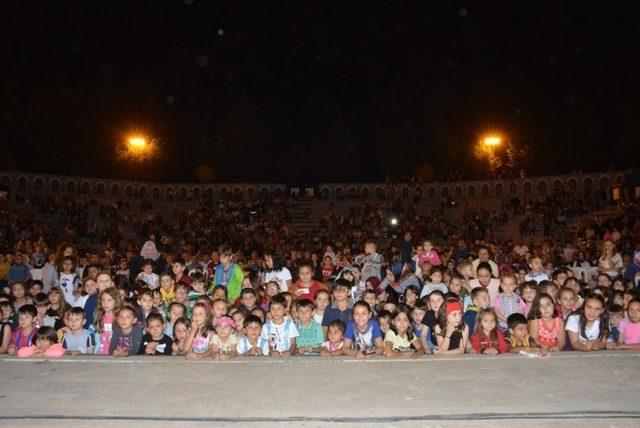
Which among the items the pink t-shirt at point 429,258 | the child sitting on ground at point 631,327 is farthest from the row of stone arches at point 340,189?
the child sitting on ground at point 631,327

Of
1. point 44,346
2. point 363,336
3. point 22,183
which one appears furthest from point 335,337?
point 22,183

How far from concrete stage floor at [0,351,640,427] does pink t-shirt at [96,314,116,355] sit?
32.3 inches

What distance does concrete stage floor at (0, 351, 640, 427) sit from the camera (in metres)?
3.67

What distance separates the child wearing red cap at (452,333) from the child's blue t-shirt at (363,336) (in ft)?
2.45

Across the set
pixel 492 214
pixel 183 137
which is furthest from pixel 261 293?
pixel 183 137

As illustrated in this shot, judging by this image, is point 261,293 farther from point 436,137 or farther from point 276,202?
point 436,137

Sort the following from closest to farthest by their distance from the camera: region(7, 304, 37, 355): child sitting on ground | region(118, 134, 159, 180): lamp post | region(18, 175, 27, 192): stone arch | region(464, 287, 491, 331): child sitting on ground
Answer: region(7, 304, 37, 355): child sitting on ground
region(464, 287, 491, 331): child sitting on ground
region(18, 175, 27, 192): stone arch
region(118, 134, 159, 180): lamp post

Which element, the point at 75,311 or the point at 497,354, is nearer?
the point at 497,354

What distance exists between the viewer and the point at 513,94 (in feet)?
156

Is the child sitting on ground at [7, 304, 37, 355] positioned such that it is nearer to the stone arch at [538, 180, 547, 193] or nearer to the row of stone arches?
the row of stone arches

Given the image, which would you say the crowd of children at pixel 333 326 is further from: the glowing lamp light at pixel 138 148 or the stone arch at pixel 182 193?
the glowing lamp light at pixel 138 148

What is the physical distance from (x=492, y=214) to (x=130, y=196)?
25.2m

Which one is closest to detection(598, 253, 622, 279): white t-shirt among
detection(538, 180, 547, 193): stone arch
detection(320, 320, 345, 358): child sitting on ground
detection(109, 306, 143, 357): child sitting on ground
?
detection(320, 320, 345, 358): child sitting on ground

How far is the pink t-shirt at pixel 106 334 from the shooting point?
20.3 ft
